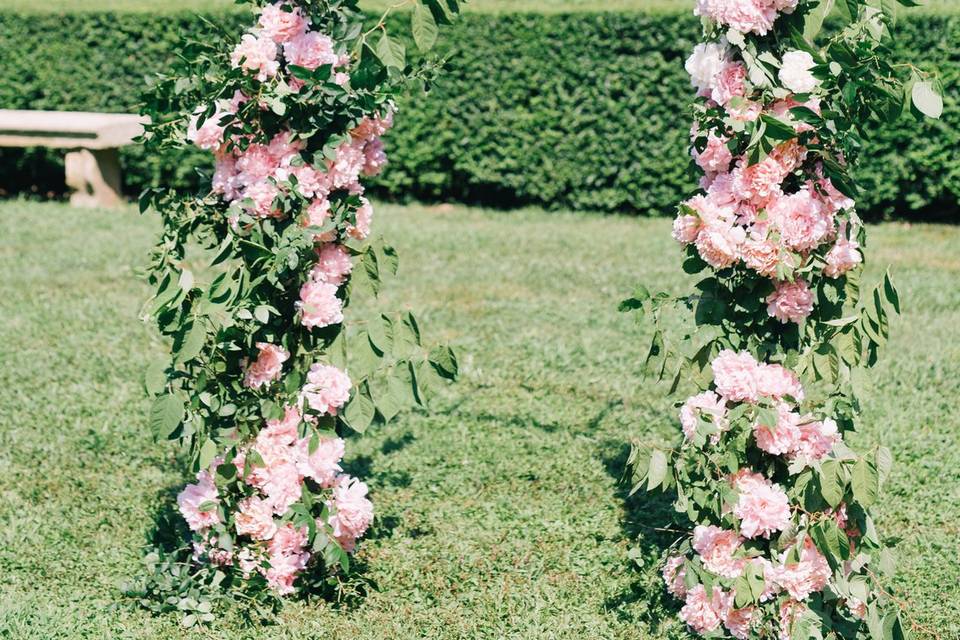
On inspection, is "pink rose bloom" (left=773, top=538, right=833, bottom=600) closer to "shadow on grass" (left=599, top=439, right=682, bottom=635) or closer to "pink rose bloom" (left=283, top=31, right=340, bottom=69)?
"shadow on grass" (left=599, top=439, right=682, bottom=635)

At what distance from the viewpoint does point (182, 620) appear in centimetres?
332

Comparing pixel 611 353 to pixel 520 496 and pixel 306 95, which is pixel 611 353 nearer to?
pixel 520 496

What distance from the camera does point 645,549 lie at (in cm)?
375

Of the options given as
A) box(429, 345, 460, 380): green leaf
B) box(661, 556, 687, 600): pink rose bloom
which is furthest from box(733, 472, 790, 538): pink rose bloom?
box(429, 345, 460, 380): green leaf

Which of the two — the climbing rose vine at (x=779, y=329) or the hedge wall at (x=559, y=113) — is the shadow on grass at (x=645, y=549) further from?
the hedge wall at (x=559, y=113)

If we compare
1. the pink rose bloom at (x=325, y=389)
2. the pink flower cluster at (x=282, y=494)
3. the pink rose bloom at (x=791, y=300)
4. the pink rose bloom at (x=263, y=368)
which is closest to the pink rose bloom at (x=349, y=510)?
the pink flower cluster at (x=282, y=494)

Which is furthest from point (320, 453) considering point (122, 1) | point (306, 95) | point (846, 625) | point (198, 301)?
point (122, 1)

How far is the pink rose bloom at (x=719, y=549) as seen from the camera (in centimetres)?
298

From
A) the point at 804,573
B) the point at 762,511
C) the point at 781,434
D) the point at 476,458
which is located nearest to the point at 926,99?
the point at 781,434

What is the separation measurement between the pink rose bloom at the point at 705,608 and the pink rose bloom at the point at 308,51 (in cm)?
171

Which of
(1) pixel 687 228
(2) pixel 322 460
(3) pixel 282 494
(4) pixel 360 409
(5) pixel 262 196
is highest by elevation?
(1) pixel 687 228

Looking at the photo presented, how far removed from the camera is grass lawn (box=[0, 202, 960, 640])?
342cm

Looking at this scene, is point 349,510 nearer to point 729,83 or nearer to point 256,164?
point 256,164

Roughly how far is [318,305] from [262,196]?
33 cm
